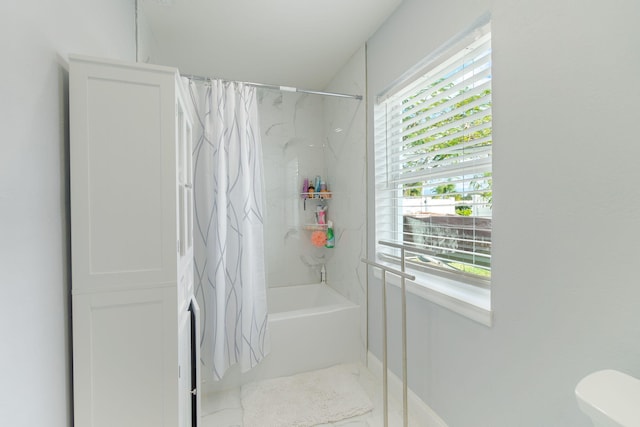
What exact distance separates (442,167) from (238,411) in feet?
6.11

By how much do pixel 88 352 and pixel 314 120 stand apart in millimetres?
2644

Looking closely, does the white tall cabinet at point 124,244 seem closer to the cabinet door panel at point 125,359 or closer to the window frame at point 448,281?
the cabinet door panel at point 125,359

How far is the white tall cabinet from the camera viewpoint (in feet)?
2.91

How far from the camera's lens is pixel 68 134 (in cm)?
93

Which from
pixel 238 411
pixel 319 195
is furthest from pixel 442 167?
pixel 238 411

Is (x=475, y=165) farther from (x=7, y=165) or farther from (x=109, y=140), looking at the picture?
(x=7, y=165)

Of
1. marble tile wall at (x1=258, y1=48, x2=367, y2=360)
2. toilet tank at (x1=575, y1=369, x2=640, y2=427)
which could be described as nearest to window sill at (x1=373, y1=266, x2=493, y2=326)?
toilet tank at (x1=575, y1=369, x2=640, y2=427)

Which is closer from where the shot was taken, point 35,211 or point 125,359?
point 35,211

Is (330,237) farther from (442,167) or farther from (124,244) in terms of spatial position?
(124,244)

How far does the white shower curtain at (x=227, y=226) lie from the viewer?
183 cm

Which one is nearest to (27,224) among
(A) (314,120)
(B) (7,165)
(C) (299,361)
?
(B) (7,165)

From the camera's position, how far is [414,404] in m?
1.65

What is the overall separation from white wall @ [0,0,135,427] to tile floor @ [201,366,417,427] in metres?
A: 0.98

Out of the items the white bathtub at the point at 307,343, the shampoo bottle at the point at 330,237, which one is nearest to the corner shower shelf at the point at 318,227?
the shampoo bottle at the point at 330,237
